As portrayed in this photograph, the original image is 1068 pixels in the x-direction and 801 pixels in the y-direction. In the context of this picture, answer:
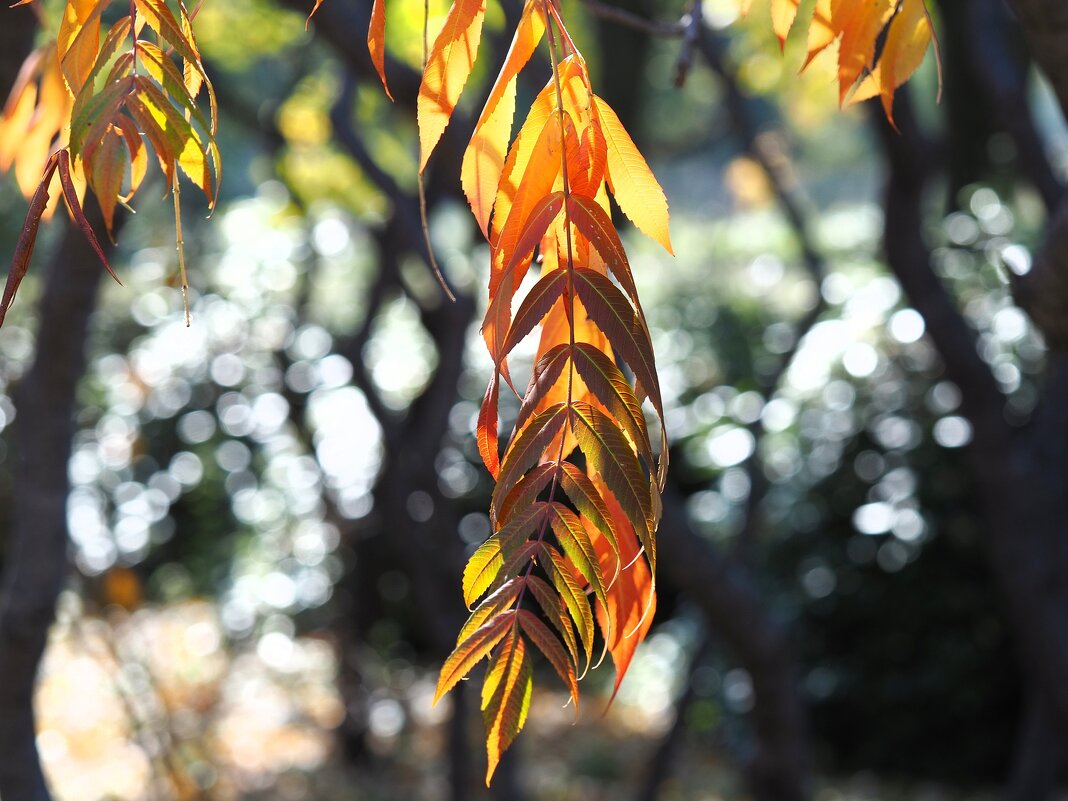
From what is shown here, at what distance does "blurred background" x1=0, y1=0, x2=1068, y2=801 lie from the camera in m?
3.45

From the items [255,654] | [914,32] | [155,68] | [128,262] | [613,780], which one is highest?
[155,68]

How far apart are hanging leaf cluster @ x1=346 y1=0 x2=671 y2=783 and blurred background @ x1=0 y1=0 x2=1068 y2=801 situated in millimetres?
1712

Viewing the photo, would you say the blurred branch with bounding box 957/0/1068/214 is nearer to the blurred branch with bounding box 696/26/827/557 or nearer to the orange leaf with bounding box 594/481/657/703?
the blurred branch with bounding box 696/26/827/557

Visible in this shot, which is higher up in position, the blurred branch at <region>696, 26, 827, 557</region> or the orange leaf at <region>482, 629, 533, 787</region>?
the orange leaf at <region>482, 629, 533, 787</region>

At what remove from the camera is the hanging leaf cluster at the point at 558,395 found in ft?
2.69

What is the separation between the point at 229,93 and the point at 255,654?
2.56 meters

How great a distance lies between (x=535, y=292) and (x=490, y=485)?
15.6 feet

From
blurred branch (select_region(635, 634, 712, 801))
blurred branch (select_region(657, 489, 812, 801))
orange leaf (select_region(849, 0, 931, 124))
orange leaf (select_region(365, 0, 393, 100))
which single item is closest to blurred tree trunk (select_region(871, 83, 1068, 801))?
blurred branch (select_region(657, 489, 812, 801))

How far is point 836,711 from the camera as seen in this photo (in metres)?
5.00

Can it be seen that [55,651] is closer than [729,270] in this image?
Yes

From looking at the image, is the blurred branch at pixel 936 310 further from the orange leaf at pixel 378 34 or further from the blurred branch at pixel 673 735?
the orange leaf at pixel 378 34

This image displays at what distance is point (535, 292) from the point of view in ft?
2.78

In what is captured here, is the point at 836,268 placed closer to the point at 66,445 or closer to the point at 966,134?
the point at 966,134

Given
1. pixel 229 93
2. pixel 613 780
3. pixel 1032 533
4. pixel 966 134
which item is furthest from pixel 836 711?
pixel 229 93
